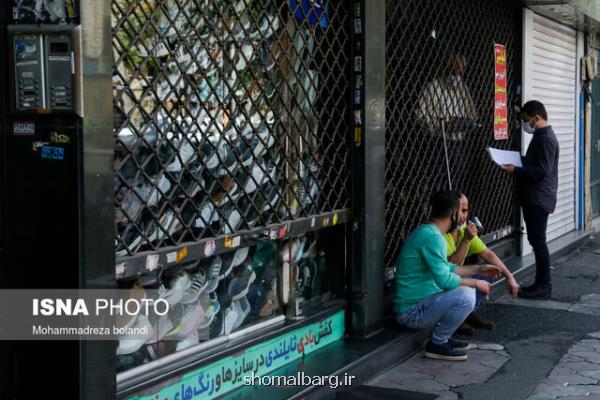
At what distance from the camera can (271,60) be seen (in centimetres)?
546

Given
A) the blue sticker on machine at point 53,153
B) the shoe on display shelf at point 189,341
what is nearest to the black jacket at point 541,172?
the shoe on display shelf at point 189,341

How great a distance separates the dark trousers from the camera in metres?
8.53

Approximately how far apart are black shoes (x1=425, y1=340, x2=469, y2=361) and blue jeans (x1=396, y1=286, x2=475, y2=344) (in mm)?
36

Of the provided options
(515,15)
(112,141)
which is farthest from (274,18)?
(515,15)

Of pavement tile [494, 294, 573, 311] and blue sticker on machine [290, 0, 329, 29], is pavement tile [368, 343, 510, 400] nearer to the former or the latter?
pavement tile [494, 294, 573, 311]

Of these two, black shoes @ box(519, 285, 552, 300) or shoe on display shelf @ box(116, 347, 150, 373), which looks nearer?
shoe on display shelf @ box(116, 347, 150, 373)

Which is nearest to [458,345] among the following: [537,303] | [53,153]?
[537,303]

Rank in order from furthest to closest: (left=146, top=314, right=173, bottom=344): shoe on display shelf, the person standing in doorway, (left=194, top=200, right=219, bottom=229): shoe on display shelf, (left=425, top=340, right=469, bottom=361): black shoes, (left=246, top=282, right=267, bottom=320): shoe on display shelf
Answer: the person standing in doorway < (left=425, top=340, right=469, bottom=361): black shoes < (left=246, top=282, right=267, bottom=320): shoe on display shelf < (left=194, top=200, right=219, bottom=229): shoe on display shelf < (left=146, top=314, right=173, bottom=344): shoe on display shelf

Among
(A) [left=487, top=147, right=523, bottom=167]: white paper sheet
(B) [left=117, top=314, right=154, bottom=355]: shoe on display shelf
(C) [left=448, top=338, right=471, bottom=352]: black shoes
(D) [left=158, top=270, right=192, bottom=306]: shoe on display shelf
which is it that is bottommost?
(C) [left=448, top=338, right=471, bottom=352]: black shoes

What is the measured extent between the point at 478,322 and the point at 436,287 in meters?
1.15

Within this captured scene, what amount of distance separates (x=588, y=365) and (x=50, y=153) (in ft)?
13.7

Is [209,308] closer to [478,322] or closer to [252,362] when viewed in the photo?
[252,362]

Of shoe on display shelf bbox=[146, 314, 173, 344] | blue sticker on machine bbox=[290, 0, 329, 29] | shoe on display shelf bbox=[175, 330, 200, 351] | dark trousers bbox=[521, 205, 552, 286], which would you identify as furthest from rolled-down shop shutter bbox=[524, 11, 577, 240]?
shoe on display shelf bbox=[146, 314, 173, 344]

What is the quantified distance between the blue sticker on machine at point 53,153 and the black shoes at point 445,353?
3.55m
